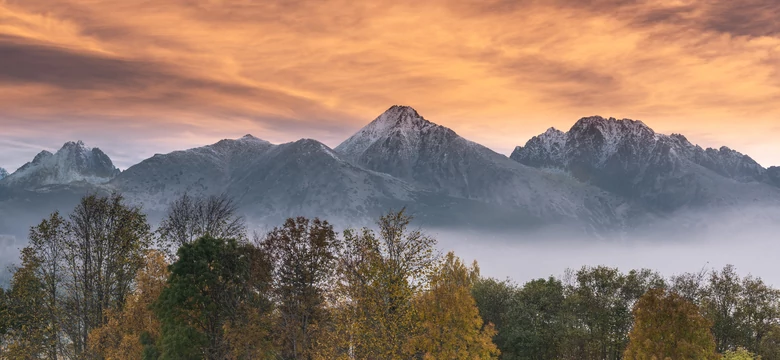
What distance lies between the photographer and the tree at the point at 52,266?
187 feet

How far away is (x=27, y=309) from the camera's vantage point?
2298 inches

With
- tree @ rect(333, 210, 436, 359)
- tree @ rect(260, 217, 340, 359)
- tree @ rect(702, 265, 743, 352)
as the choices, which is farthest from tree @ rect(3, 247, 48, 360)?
tree @ rect(702, 265, 743, 352)

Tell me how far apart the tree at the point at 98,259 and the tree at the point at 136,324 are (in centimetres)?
280

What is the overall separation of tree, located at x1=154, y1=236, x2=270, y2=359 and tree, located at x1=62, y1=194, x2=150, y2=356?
35.1 feet

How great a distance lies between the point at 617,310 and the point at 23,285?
82.2m

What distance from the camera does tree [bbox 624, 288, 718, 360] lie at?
140 feet

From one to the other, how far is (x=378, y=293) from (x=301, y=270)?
9.33 meters

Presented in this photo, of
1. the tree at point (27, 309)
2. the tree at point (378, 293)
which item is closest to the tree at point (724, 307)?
the tree at point (378, 293)

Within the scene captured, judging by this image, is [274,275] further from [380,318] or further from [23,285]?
[23,285]

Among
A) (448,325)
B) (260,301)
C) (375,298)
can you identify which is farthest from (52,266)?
(448,325)

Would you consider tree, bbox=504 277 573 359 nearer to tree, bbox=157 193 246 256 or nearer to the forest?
the forest

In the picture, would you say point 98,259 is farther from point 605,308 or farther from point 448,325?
point 605,308

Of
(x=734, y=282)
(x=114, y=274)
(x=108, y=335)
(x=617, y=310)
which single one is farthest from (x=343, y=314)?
(x=734, y=282)

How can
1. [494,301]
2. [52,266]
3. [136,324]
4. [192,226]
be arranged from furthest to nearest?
[494,301], [192,226], [52,266], [136,324]
